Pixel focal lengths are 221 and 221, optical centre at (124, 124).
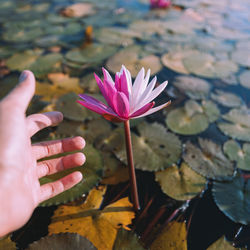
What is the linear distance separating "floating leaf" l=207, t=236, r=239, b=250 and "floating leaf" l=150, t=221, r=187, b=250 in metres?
0.15

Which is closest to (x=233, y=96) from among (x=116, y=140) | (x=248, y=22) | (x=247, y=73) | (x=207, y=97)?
(x=207, y=97)

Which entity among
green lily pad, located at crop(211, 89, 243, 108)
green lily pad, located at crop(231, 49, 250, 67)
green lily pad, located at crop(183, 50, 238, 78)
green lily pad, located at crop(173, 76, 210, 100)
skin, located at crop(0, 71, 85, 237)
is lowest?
green lily pad, located at crop(211, 89, 243, 108)

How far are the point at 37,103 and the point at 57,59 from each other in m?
0.96

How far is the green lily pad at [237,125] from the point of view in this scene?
2.01m

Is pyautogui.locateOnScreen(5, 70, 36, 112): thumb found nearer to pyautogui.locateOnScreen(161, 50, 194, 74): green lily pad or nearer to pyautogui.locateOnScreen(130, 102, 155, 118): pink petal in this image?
pyautogui.locateOnScreen(130, 102, 155, 118): pink petal

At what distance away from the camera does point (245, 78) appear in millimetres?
2740

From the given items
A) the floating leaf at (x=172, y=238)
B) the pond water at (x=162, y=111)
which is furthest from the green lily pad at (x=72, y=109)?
the floating leaf at (x=172, y=238)

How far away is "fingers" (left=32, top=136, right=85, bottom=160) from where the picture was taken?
129cm

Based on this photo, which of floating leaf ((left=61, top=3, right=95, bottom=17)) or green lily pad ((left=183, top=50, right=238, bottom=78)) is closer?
green lily pad ((left=183, top=50, right=238, bottom=78))

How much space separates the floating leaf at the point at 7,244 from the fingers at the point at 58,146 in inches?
19.9

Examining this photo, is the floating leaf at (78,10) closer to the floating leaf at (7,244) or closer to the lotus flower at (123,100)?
the lotus flower at (123,100)

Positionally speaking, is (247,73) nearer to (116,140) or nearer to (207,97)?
(207,97)

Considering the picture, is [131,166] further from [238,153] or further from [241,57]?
[241,57]

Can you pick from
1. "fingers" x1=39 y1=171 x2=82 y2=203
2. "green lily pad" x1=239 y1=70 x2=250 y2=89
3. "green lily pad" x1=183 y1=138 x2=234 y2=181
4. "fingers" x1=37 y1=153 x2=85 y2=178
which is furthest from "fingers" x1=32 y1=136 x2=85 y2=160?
"green lily pad" x1=239 y1=70 x2=250 y2=89
